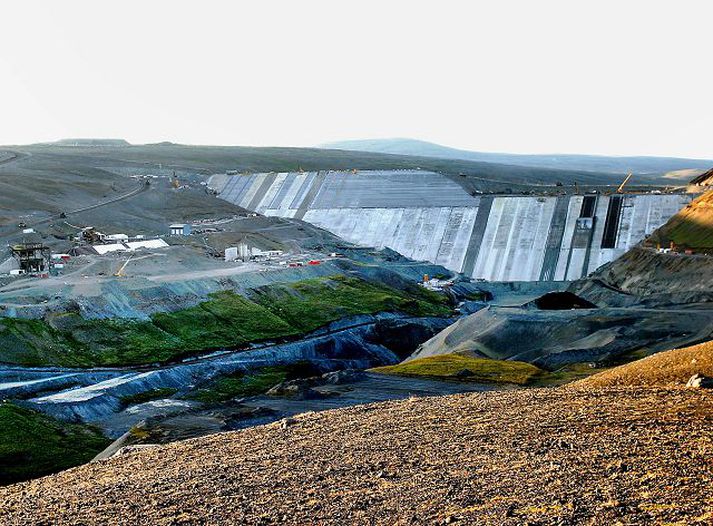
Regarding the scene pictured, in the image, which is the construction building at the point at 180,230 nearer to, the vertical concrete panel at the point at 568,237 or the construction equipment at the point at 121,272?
the construction equipment at the point at 121,272

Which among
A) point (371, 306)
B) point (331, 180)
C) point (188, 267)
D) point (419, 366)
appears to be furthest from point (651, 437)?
point (331, 180)

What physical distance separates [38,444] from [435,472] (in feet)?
86.6

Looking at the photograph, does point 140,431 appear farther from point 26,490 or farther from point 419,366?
point 419,366

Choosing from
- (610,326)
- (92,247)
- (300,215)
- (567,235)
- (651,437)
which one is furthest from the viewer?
(300,215)

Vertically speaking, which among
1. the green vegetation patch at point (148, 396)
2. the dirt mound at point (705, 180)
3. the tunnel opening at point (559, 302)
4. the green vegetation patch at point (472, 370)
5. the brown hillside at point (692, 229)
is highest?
the dirt mound at point (705, 180)

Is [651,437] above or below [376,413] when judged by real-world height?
above

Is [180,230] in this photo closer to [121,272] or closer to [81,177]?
[121,272]

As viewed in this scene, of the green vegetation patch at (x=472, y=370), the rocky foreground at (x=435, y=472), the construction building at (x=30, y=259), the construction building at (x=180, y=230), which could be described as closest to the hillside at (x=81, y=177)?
the construction building at (x=180, y=230)

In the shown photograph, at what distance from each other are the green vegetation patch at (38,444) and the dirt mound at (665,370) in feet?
72.8

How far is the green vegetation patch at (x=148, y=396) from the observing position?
51.8 m

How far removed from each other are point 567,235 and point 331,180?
51709 mm

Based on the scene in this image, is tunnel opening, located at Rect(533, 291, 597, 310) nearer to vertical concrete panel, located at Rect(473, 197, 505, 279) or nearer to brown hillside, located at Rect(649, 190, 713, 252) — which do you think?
brown hillside, located at Rect(649, 190, 713, 252)

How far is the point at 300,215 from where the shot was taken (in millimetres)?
139250

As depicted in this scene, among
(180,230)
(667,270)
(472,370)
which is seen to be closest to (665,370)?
(472,370)
